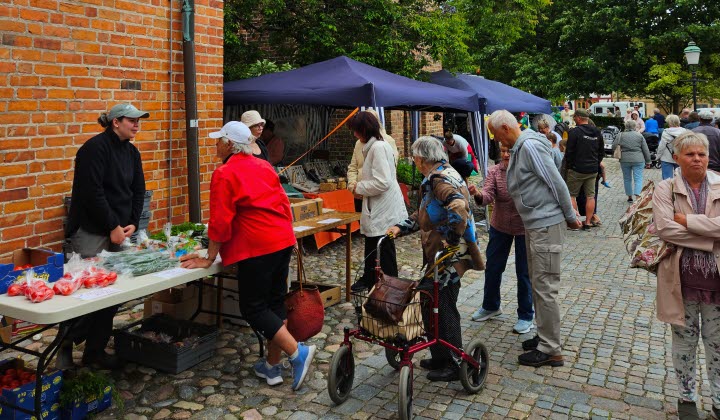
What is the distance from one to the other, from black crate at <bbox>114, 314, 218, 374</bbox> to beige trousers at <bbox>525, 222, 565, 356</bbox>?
Result: 2422 mm

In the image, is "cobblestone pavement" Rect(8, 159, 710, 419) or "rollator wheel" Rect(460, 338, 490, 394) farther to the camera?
"rollator wheel" Rect(460, 338, 490, 394)

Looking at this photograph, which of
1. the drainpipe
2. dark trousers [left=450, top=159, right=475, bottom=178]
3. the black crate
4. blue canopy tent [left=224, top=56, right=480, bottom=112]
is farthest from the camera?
dark trousers [left=450, top=159, right=475, bottom=178]

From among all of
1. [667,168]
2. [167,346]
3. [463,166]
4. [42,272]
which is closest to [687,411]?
[167,346]

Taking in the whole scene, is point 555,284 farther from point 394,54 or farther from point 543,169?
point 394,54

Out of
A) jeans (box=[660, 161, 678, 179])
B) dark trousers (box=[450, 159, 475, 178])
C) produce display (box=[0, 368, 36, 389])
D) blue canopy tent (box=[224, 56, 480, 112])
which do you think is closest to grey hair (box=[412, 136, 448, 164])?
produce display (box=[0, 368, 36, 389])

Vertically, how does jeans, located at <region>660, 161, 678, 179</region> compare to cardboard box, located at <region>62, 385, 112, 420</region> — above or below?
above

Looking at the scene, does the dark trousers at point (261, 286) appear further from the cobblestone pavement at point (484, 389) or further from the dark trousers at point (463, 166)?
the dark trousers at point (463, 166)

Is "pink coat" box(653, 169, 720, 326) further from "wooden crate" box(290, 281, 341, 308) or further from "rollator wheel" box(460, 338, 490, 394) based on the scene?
"wooden crate" box(290, 281, 341, 308)

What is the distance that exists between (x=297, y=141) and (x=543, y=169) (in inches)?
312

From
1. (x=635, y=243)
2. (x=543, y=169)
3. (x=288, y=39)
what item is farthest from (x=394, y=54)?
(x=635, y=243)

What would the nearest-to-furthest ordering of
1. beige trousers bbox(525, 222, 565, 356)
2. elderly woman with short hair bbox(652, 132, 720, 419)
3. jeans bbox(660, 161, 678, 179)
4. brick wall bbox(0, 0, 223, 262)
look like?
elderly woman with short hair bbox(652, 132, 720, 419)
beige trousers bbox(525, 222, 565, 356)
brick wall bbox(0, 0, 223, 262)
jeans bbox(660, 161, 678, 179)

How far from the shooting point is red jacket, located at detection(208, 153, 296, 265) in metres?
4.01

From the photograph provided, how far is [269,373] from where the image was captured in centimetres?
447

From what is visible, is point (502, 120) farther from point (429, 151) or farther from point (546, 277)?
A: point (546, 277)
